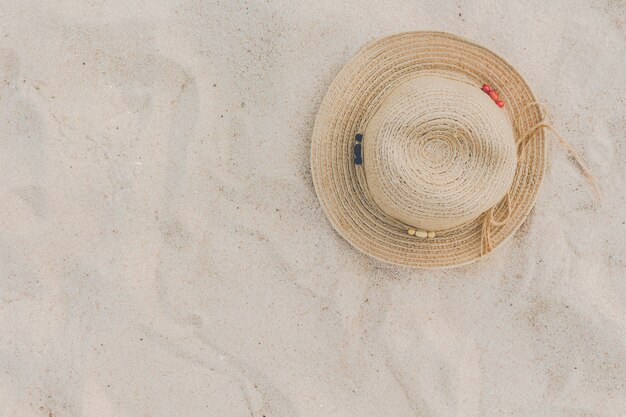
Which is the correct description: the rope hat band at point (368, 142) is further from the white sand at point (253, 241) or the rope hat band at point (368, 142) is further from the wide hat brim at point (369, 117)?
the white sand at point (253, 241)

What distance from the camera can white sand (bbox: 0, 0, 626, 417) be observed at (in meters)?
1.50

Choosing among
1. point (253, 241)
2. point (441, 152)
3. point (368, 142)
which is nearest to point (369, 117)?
point (368, 142)

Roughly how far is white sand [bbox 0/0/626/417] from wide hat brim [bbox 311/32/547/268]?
13cm

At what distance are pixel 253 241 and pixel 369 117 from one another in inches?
19.0

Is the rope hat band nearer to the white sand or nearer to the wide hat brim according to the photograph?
the wide hat brim

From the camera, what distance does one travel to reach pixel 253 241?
1530 millimetres

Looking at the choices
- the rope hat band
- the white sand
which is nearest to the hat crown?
the rope hat band

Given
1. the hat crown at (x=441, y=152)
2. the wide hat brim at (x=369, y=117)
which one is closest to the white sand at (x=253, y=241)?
the wide hat brim at (x=369, y=117)

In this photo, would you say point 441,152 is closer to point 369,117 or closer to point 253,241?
point 369,117

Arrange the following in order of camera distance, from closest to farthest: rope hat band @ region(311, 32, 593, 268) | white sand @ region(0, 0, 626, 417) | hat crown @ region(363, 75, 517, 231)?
hat crown @ region(363, 75, 517, 231), rope hat band @ region(311, 32, 593, 268), white sand @ region(0, 0, 626, 417)

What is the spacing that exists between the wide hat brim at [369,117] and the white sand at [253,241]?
5.0 inches

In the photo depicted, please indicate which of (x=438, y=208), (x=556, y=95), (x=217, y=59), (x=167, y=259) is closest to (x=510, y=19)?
(x=556, y=95)

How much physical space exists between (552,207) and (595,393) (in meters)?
0.55

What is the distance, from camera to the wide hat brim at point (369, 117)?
1.39m
